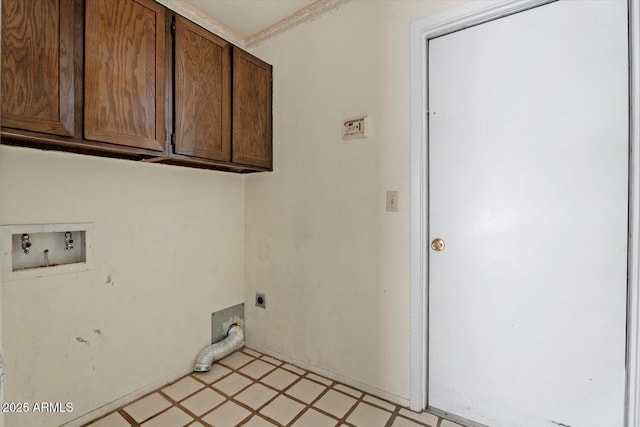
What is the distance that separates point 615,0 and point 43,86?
2312 mm

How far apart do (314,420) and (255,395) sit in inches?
15.3

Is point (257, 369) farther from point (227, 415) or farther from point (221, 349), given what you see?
point (227, 415)

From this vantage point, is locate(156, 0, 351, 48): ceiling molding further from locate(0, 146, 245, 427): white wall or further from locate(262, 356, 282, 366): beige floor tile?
locate(262, 356, 282, 366): beige floor tile

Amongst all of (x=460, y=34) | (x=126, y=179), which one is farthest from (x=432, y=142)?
(x=126, y=179)

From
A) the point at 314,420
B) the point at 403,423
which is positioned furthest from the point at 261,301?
the point at 403,423

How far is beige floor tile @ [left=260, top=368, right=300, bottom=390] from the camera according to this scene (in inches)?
75.6

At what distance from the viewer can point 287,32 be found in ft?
7.18

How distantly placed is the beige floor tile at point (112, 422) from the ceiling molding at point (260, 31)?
90.6 inches

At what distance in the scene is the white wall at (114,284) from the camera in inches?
56.7

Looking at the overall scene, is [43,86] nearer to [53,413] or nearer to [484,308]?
[53,413]

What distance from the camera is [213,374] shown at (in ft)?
6.68

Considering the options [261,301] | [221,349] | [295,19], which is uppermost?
[295,19]

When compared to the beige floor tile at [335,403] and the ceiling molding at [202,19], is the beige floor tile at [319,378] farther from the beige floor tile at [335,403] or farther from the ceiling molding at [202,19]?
the ceiling molding at [202,19]

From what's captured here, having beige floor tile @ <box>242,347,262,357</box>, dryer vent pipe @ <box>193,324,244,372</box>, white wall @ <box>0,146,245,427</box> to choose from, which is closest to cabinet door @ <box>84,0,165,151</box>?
white wall @ <box>0,146,245,427</box>
